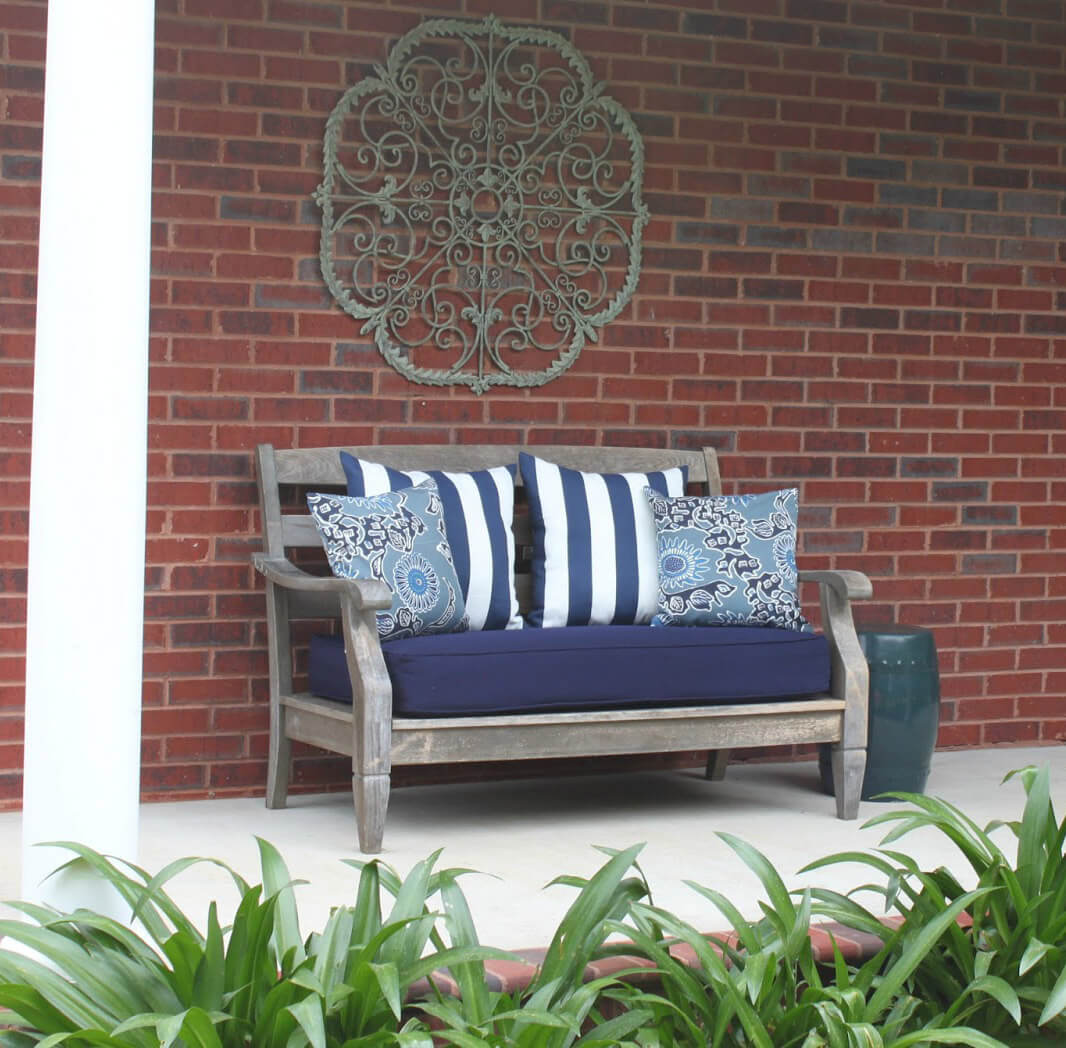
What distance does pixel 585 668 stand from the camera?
4.33 m

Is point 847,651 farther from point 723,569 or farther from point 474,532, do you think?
point 474,532

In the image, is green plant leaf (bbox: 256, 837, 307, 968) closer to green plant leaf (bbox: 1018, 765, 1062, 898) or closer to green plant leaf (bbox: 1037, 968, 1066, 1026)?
green plant leaf (bbox: 1037, 968, 1066, 1026)

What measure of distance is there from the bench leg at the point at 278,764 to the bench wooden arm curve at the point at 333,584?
39 centimetres

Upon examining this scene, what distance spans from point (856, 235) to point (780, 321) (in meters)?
0.40

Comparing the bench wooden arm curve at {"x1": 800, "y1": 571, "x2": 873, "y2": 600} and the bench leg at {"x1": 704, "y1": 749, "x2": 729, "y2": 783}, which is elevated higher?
the bench wooden arm curve at {"x1": 800, "y1": 571, "x2": 873, "y2": 600}

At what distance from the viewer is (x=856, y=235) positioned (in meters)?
5.44

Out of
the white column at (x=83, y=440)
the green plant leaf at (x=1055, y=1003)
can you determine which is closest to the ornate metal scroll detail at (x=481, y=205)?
the white column at (x=83, y=440)

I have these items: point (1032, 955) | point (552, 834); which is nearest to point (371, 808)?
point (552, 834)

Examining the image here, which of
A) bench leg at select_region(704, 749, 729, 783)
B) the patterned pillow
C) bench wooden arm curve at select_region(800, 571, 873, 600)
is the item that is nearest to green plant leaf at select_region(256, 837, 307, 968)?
the patterned pillow

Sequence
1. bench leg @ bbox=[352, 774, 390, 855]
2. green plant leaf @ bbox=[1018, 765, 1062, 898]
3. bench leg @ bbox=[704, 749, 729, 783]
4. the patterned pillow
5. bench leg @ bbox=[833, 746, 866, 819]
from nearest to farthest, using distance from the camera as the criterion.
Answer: green plant leaf @ bbox=[1018, 765, 1062, 898], bench leg @ bbox=[352, 774, 390, 855], the patterned pillow, bench leg @ bbox=[833, 746, 866, 819], bench leg @ bbox=[704, 749, 729, 783]

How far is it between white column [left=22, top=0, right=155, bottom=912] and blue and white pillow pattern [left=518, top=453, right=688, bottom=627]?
7.89 ft

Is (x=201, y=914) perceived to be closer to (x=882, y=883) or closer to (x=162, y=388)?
(x=882, y=883)

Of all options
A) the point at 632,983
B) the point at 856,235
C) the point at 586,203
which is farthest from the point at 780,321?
the point at 632,983

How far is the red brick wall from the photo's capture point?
4.70 m
